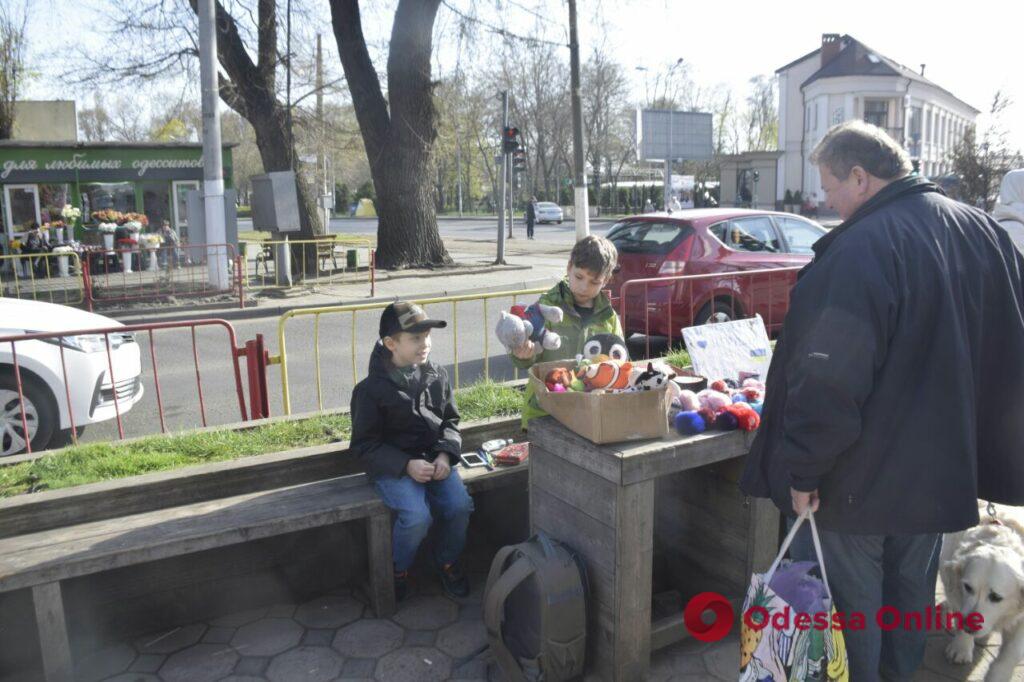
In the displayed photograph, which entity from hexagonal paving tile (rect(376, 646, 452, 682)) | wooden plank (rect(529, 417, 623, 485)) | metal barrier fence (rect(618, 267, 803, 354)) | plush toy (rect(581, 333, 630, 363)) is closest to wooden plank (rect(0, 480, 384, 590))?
hexagonal paving tile (rect(376, 646, 452, 682))

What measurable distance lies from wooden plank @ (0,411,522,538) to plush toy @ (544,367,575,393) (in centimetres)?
123

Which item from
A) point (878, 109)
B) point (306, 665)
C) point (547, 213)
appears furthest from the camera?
point (878, 109)

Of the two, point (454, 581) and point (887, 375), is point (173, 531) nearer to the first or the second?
point (454, 581)

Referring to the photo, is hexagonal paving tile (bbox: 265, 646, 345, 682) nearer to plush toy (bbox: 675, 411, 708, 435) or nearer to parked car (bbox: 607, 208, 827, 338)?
plush toy (bbox: 675, 411, 708, 435)

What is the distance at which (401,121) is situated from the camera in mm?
17828

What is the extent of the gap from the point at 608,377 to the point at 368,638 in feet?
5.09

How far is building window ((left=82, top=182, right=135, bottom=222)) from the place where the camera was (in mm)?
20609

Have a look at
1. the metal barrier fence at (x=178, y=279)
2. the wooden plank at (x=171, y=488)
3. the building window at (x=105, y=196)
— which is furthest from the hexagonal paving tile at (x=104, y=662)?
the building window at (x=105, y=196)

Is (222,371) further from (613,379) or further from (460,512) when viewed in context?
(613,379)

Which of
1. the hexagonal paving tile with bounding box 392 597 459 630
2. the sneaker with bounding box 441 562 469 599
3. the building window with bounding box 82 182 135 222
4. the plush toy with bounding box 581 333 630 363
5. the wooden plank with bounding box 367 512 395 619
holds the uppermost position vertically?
the building window with bounding box 82 182 135 222

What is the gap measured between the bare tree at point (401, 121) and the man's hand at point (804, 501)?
16.4m

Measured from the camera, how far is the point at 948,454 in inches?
94.9

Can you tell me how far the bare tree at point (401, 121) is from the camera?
17375mm

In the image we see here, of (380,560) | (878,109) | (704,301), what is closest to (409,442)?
(380,560)
